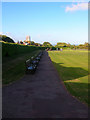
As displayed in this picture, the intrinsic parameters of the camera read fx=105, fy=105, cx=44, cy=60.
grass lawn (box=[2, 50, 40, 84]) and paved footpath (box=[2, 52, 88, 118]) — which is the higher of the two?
grass lawn (box=[2, 50, 40, 84])

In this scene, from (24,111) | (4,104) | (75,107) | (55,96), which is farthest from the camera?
(55,96)

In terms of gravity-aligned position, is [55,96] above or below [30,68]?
below

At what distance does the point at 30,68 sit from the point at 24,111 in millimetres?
7655

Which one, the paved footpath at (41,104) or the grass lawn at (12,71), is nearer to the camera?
the paved footpath at (41,104)

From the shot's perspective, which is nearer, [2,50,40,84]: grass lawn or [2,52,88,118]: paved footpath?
[2,52,88,118]: paved footpath

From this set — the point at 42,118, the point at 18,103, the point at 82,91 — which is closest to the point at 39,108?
the point at 42,118

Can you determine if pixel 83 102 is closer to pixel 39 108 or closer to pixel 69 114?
pixel 69 114

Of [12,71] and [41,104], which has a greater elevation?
[12,71]

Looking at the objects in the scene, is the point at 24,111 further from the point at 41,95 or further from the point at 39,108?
the point at 41,95

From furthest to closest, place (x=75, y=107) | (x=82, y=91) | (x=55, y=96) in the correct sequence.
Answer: (x=82, y=91) → (x=55, y=96) → (x=75, y=107)

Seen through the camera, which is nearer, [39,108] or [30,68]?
[39,108]

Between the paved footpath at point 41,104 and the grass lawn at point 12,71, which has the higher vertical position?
the grass lawn at point 12,71

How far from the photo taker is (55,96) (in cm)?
723

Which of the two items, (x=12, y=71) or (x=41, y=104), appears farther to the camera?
(x=12, y=71)
